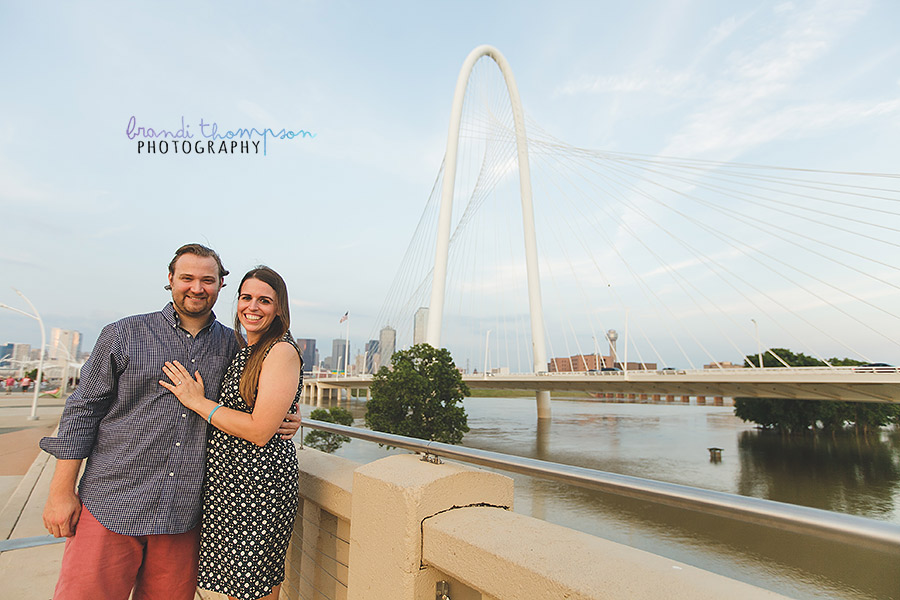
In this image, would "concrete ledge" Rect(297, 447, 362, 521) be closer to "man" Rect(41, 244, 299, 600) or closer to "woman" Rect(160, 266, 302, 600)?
"woman" Rect(160, 266, 302, 600)

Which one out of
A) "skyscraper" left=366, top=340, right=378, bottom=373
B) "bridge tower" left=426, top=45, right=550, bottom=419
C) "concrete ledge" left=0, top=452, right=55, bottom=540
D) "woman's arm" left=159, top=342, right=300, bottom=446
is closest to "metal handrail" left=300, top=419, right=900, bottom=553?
"woman's arm" left=159, top=342, right=300, bottom=446

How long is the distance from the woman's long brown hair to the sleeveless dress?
37 mm

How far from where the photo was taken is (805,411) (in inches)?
1387

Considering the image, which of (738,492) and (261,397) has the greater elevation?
(261,397)

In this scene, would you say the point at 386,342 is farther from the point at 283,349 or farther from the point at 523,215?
the point at 283,349

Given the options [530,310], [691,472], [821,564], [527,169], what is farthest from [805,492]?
[527,169]

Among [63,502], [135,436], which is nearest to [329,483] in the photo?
[135,436]

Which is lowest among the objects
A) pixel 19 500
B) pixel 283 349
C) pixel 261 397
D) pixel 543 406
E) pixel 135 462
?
pixel 543 406

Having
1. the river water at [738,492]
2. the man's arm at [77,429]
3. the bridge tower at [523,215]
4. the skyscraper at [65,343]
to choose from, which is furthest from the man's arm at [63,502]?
the skyscraper at [65,343]

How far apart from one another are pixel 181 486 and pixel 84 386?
0.46 m

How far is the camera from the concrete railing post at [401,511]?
1472mm

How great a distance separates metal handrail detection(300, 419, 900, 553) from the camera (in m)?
0.86

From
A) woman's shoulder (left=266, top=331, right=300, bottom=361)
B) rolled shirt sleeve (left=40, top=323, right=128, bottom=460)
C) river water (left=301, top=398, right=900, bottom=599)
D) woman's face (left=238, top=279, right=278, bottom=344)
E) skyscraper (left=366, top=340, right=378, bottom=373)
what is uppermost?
skyscraper (left=366, top=340, right=378, bottom=373)

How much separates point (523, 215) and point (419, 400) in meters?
15.0
